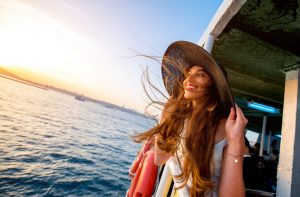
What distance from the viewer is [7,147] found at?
11.3 meters

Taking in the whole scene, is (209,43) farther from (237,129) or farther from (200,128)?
(237,129)

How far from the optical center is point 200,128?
5.68ft

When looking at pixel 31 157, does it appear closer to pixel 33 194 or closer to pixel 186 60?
pixel 33 194

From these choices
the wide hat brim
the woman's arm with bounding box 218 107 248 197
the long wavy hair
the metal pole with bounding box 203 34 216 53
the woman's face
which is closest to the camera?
the woman's arm with bounding box 218 107 248 197

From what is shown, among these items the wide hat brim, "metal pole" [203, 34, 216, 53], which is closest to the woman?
the wide hat brim

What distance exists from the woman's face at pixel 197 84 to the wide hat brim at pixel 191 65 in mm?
56

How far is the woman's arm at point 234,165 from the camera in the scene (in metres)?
1.30

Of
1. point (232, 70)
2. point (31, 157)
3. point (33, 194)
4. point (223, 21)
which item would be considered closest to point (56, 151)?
point (31, 157)

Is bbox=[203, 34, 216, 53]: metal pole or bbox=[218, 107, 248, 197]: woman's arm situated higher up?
bbox=[203, 34, 216, 53]: metal pole

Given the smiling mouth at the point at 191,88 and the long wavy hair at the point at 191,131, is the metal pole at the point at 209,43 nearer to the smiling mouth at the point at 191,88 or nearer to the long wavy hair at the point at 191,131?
the long wavy hair at the point at 191,131

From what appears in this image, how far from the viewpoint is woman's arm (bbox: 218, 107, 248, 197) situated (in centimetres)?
130

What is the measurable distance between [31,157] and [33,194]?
14.5ft

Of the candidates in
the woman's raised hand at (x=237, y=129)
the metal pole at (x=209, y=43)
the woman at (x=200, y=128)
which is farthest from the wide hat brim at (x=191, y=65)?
the metal pole at (x=209, y=43)

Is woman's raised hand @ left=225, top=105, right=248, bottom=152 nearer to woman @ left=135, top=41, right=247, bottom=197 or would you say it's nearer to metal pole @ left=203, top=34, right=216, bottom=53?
woman @ left=135, top=41, right=247, bottom=197
